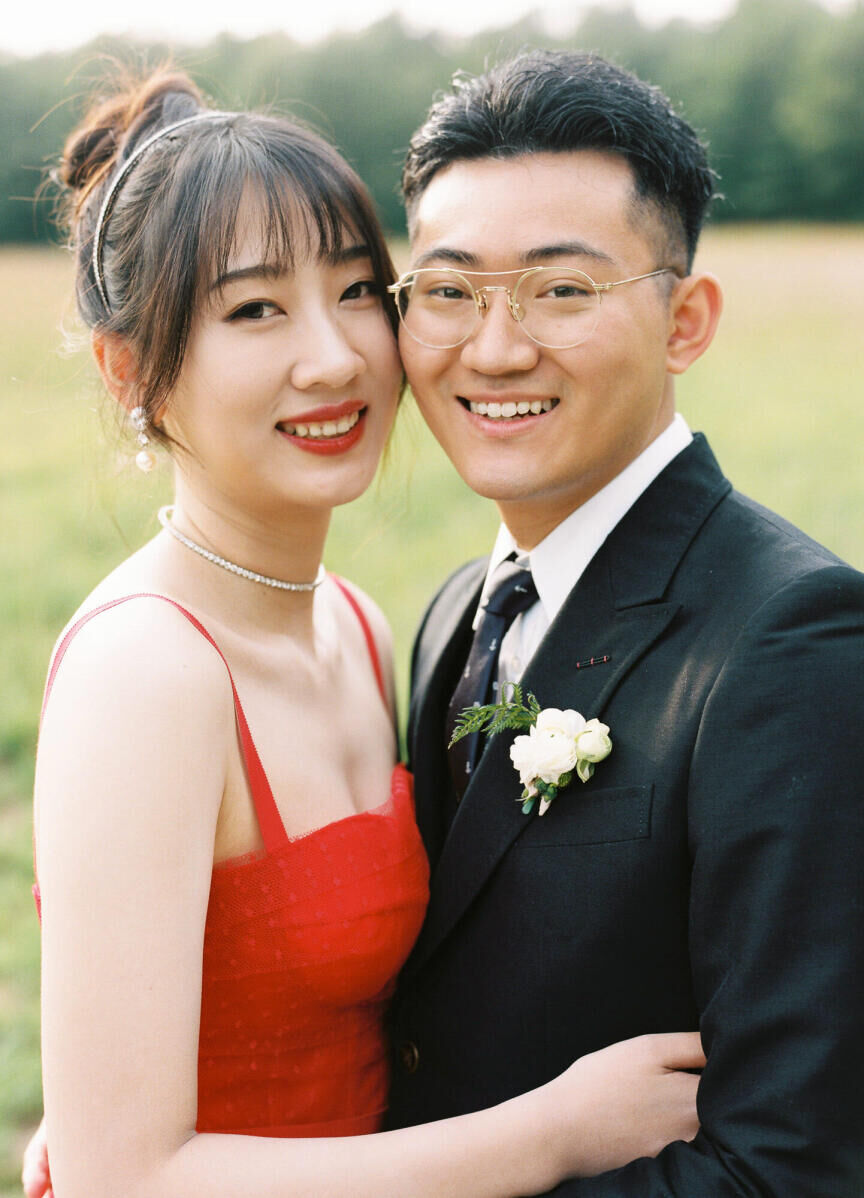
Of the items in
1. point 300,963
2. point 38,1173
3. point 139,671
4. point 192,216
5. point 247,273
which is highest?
point 192,216

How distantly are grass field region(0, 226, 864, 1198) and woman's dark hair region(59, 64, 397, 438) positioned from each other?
0.34 metres

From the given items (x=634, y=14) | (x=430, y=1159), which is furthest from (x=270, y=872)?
(x=634, y=14)

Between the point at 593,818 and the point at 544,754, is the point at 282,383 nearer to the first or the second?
the point at 544,754

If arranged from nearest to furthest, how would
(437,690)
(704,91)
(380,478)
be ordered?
(437,690) < (380,478) < (704,91)

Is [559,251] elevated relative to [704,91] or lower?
lower

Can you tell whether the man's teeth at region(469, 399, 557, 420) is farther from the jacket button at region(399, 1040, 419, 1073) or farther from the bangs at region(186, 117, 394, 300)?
the jacket button at region(399, 1040, 419, 1073)

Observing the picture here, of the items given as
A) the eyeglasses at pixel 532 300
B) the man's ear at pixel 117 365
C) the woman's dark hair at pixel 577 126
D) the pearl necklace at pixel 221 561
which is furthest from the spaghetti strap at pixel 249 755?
the woman's dark hair at pixel 577 126

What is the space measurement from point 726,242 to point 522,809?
23062 millimetres

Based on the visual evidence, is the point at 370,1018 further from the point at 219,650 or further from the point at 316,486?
Answer: the point at 316,486

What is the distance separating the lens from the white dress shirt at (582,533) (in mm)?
2531

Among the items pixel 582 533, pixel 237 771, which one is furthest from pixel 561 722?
pixel 237 771

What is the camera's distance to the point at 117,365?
2520 millimetres

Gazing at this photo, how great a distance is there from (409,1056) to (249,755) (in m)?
0.75

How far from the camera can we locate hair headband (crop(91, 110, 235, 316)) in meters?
2.46
